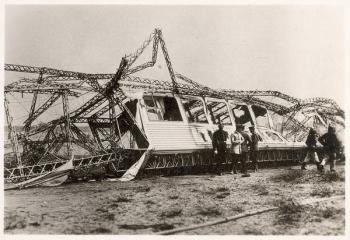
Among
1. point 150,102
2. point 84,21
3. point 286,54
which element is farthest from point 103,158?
point 286,54

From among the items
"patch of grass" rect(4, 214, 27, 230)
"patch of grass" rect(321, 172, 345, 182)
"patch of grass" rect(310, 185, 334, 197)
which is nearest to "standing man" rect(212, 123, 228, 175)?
"patch of grass" rect(321, 172, 345, 182)

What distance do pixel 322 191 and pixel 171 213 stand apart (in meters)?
5.49

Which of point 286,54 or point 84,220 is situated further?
point 286,54

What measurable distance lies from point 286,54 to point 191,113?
762 centimetres

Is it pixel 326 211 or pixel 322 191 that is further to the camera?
pixel 322 191

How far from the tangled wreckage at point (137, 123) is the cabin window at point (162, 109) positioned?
0.05 metres

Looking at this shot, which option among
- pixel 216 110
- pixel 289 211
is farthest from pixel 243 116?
pixel 289 211

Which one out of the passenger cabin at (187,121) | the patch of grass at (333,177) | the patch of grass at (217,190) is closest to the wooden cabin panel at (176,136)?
the passenger cabin at (187,121)

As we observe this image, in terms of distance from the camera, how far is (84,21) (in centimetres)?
1609

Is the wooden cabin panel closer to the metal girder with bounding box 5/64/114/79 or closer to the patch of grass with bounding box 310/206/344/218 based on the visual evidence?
the metal girder with bounding box 5/64/114/79

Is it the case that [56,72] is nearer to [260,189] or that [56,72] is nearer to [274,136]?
[260,189]

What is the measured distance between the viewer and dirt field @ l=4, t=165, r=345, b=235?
413 inches

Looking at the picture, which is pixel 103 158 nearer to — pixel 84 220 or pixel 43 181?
pixel 43 181

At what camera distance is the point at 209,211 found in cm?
1127
